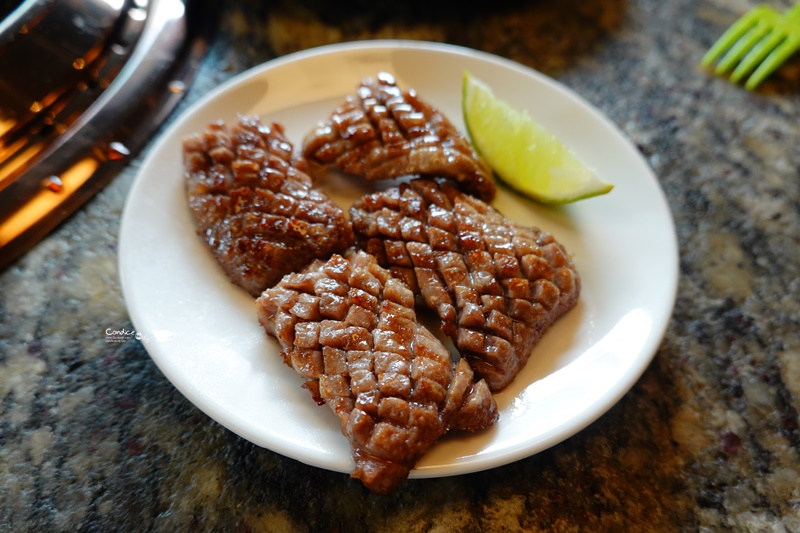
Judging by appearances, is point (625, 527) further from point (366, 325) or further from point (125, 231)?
point (125, 231)

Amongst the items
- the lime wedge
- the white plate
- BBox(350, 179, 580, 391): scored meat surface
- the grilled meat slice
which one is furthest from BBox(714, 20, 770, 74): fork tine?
the grilled meat slice

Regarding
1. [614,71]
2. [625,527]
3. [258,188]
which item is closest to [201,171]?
[258,188]

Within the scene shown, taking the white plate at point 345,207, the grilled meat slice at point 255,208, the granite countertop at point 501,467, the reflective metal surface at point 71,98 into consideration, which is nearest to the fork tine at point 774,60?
the granite countertop at point 501,467

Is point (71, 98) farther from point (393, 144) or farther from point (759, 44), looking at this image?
point (759, 44)

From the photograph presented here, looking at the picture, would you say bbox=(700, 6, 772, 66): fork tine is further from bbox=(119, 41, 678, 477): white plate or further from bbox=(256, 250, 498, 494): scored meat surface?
bbox=(256, 250, 498, 494): scored meat surface

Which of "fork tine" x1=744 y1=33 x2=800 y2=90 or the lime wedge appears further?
"fork tine" x1=744 y1=33 x2=800 y2=90
